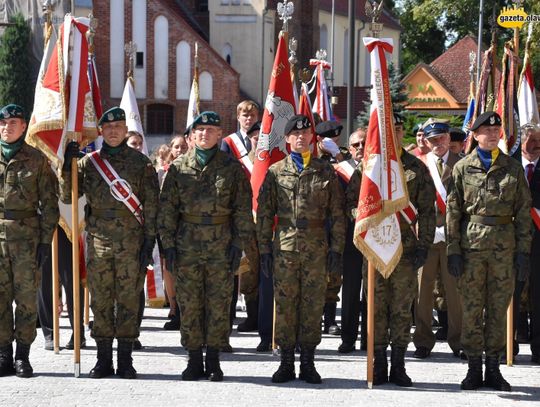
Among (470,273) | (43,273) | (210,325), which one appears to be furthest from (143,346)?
(470,273)

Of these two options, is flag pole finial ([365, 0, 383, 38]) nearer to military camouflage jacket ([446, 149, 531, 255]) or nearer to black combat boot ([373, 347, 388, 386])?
military camouflage jacket ([446, 149, 531, 255])

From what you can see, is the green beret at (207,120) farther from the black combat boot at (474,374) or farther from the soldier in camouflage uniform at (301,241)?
the black combat boot at (474,374)

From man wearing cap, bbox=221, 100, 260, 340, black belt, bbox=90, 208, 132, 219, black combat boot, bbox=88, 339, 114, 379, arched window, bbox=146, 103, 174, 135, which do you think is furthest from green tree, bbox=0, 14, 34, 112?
black combat boot, bbox=88, 339, 114, 379

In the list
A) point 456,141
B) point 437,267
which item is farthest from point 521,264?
point 456,141

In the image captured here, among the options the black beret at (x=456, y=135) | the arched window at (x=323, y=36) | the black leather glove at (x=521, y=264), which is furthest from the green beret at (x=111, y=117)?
the arched window at (x=323, y=36)

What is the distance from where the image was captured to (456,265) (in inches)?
320

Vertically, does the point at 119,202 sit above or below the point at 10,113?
below

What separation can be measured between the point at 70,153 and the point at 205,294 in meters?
1.61

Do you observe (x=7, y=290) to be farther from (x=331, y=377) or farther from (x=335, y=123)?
(x=335, y=123)

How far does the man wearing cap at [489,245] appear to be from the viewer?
8.11m

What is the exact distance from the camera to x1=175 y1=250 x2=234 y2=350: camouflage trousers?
326 inches

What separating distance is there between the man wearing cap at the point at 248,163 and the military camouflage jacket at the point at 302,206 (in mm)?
2018

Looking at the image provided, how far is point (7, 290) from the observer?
836 centimetres

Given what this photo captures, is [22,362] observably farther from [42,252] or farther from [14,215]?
[14,215]
